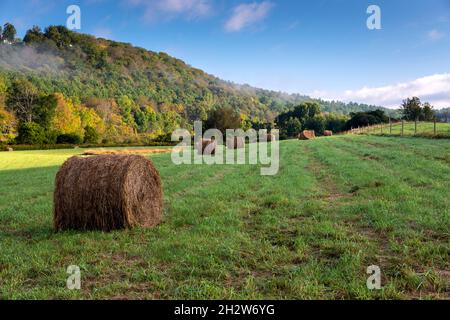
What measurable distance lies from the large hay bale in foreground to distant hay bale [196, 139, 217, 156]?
20.4 m

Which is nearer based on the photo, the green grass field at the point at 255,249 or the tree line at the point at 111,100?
the green grass field at the point at 255,249

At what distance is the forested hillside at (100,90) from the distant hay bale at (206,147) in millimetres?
49045

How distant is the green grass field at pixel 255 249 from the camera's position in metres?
4.34

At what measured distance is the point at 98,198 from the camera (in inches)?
288

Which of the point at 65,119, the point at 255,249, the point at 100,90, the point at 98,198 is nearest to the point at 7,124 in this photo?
the point at 65,119

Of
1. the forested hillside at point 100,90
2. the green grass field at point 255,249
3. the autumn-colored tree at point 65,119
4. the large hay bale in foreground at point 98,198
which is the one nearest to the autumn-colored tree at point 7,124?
the forested hillside at point 100,90

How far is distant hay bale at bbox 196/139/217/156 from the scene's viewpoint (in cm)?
2821

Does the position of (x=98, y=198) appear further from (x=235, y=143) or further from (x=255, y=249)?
(x=235, y=143)

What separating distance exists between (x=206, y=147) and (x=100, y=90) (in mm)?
102513

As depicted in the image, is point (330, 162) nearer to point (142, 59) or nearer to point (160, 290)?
point (160, 290)

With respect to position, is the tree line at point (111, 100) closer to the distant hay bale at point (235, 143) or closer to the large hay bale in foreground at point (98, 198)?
the distant hay bale at point (235, 143)

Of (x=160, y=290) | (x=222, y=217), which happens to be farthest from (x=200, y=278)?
(x=222, y=217)
